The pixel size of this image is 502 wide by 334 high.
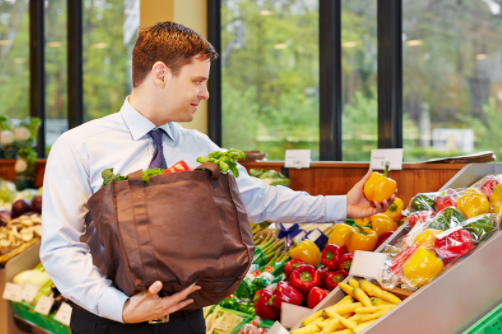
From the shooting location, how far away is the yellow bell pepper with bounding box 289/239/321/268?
2311 mm

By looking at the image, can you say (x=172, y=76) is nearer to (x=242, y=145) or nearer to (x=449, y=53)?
(x=449, y=53)

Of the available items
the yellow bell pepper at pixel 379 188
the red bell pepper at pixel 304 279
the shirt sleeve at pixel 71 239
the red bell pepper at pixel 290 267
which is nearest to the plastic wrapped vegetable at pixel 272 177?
the red bell pepper at pixel 290 267

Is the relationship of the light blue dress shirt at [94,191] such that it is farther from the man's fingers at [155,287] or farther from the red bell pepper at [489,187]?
the red bell pepper at [489,187]

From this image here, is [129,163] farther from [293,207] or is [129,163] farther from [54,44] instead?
[54,44]

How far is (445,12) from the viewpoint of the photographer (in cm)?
292

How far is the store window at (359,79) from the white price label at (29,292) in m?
2.24

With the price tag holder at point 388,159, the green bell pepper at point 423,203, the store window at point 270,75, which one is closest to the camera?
the green bell pepper at point 423,203

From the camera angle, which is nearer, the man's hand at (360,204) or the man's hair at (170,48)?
the man's hair at (170,48)

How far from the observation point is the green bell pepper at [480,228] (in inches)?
60.5

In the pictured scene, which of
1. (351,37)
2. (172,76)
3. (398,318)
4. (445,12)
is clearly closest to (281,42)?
(351,37)

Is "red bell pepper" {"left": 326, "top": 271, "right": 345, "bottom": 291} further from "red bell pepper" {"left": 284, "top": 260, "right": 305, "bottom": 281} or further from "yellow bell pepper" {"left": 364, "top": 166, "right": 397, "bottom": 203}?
"yellow bell pepper" {"left": 364, "top": 166, "right": 397, "bottom": 203}

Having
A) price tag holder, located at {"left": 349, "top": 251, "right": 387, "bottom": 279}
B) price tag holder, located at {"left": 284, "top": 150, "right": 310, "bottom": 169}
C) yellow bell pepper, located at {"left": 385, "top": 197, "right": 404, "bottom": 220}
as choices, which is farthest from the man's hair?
price tag holder, located at {"left": 284, "top": 150, "right": 310, "bottom": 169}

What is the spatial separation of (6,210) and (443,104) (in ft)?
→ 11.3

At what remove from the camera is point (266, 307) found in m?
2.01
